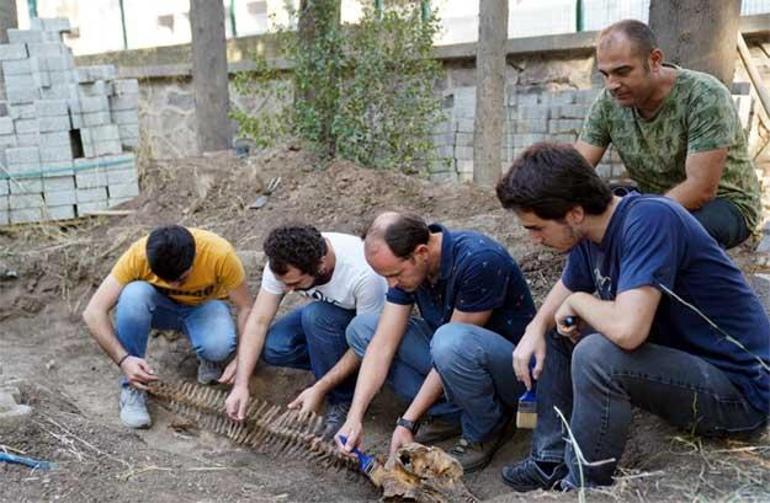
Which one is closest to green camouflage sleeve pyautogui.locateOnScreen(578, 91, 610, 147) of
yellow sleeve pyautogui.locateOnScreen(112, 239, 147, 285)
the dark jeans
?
the dark jeans

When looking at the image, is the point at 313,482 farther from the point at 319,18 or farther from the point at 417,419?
the point at 319,18

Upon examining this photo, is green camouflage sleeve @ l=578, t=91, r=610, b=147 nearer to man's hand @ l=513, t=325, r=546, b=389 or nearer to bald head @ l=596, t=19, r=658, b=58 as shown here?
bald head @ l=596, t=19, r=658, b=58

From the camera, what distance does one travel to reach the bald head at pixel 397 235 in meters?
3.12

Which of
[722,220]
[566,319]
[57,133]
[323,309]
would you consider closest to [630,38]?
[722,220]

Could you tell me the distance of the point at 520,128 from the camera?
833 centimetres

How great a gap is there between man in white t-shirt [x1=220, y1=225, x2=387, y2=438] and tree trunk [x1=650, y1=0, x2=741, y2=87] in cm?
242

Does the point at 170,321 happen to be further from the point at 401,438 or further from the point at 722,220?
the point at 722,220

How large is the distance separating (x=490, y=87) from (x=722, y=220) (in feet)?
13.9

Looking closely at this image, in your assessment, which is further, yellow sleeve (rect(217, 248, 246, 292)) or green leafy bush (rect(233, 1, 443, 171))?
green leafy bush (rect(233, 1, 443, 171))

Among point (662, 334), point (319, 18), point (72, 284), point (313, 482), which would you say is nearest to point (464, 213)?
point (319, 18)

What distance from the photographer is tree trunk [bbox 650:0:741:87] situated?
4.87 metres

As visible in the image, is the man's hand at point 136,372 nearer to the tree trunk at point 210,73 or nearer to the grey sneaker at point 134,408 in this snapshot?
the grey sneaker at point 134,408

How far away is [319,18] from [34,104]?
2519 millimetres

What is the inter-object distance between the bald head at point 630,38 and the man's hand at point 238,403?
2.22 metres
